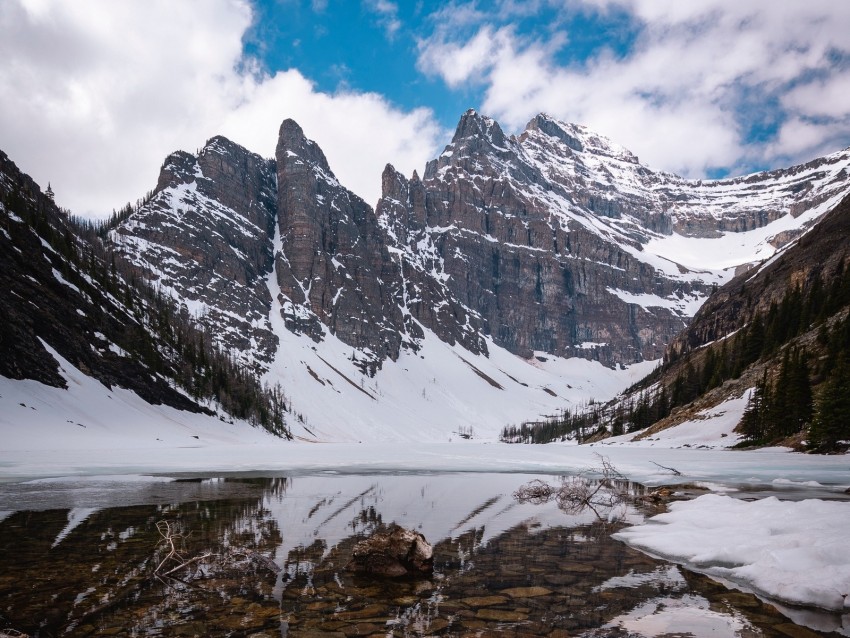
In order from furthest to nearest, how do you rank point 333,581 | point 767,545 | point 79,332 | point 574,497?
point 79,332
point 574,497
point 767,545
point 333,581

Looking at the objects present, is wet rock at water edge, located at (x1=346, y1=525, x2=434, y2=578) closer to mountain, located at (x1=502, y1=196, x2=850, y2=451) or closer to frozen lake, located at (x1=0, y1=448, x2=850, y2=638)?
frozen lake, located at (x1=0, y1=448, x2=850, y2=638)

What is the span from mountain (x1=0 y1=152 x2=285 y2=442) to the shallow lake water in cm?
6057

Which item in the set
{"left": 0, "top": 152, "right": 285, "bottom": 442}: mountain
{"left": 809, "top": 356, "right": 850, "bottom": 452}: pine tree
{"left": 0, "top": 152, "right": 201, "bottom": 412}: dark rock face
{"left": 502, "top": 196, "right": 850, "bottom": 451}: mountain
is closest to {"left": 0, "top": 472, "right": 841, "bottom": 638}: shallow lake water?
{"left": 809, "top": 356, "right": 850, "bottom": 452}: pine tree

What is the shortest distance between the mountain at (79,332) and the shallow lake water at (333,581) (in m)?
60.6

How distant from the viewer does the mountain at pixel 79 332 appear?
7612 centimetres

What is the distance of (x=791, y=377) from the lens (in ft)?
180

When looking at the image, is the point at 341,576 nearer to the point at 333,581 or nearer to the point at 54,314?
the point at 333,581

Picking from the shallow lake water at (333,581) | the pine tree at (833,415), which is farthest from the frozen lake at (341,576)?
the pine tree at (833,415)

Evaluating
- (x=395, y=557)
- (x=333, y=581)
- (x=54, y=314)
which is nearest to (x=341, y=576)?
(x=333, y=581)

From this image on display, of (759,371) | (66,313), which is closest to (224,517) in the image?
(759,371)

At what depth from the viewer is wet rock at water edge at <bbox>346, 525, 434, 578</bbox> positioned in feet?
34.6

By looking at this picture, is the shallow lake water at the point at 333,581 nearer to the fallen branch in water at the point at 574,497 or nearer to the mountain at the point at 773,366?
the fallen branch in water at the point at 574,497

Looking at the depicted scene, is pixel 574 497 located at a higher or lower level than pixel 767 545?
lower

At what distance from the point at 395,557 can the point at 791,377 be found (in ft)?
191
